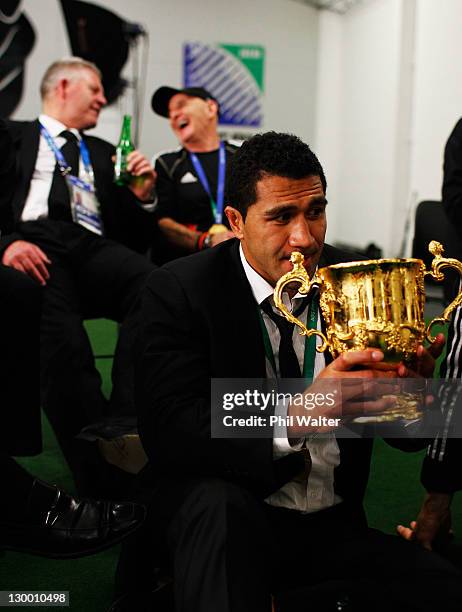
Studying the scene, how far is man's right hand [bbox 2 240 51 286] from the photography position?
270cm

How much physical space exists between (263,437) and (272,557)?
241 mm

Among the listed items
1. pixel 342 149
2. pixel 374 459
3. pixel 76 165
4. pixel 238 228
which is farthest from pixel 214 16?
pixel 238 228

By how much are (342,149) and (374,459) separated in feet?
22.6

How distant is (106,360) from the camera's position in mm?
4230

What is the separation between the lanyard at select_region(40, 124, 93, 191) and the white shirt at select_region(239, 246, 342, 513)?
5.45 feet

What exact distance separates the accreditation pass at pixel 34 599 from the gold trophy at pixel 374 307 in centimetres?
93

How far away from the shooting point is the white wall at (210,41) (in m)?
7.96

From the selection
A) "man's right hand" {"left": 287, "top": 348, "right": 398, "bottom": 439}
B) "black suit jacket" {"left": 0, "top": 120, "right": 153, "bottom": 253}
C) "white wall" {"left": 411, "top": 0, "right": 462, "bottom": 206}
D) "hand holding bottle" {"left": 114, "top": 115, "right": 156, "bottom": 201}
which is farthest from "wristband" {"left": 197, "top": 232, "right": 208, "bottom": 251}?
"white wall" {"left": 411, "top": 0, "right": 462, "bottom": 206}

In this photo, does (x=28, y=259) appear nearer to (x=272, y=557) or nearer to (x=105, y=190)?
(x=105, y=190)

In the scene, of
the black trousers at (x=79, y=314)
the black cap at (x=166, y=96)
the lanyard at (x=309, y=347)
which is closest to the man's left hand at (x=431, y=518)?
the lanyard at (x=309, y=347)

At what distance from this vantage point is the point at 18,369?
221cm

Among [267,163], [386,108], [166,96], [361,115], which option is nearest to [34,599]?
[267,163]

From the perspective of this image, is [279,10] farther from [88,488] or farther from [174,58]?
[88,488]

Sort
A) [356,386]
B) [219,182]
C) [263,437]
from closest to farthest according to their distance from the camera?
[356,386], [263,437], [219,182]
